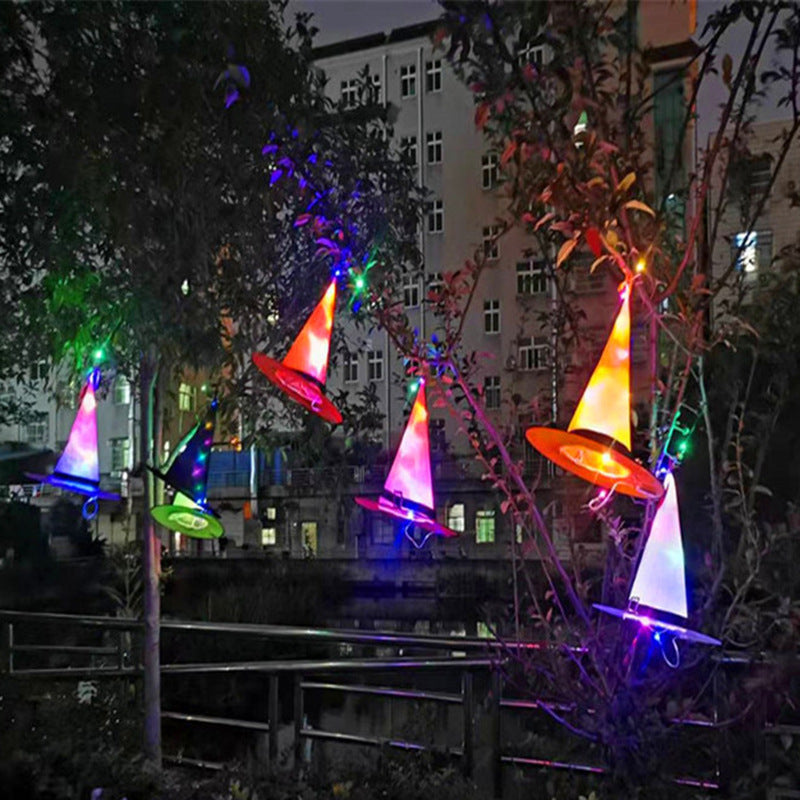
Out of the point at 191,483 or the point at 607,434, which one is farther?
the point at 191,483

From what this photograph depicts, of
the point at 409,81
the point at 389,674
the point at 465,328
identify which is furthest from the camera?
the point at 409,81

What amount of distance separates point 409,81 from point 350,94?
1966 centimetres

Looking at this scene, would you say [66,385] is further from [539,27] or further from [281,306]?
[539,27]

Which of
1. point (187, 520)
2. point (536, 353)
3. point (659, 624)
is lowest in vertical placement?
point (659, 624)

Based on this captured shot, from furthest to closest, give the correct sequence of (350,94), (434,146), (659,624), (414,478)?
(434,146)
(350,94)
(414,478)
(659,624)

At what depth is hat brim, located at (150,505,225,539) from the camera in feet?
11.6

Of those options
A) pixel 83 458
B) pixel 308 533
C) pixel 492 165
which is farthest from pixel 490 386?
pixel 308 533

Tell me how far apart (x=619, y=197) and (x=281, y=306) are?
6.87 feet

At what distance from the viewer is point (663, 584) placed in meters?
2.34

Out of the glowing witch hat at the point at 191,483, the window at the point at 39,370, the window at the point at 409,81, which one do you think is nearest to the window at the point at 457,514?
the window at the point at 409,81

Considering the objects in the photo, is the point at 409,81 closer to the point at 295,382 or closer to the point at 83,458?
the point at 83,458

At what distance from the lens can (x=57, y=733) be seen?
Result: 3953mm

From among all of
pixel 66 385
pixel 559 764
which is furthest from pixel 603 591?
pixel 66 385

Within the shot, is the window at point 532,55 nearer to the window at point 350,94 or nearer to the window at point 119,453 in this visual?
the window at point 350,94
